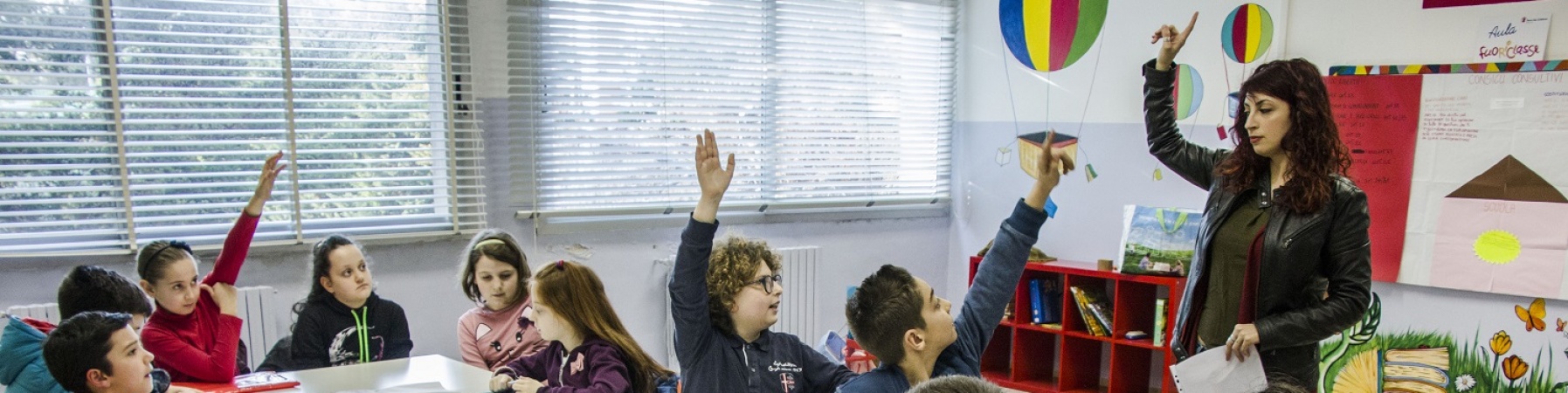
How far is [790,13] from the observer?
15.6 feet

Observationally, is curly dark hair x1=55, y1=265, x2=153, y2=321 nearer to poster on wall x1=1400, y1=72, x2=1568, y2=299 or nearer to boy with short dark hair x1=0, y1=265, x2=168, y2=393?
boy with short dark hair x1=0, y1=265, x2=168, y2=393

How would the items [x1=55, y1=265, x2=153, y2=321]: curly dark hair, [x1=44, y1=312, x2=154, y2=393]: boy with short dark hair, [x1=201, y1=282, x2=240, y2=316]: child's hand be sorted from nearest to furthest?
[x1=44, y1=312, x2=154, y2=393]: boy with short dark hair
[x1=55, y1=265, x2=153, y2=321]: curly dark hair
[x1=201, y1=282, x2=240, y2=316]: child's hand

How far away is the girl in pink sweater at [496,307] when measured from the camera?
3.17 metres

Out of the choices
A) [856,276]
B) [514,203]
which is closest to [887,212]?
[856,276]

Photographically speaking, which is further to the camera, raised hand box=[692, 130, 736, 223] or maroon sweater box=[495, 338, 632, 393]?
maroon sweater box=[495, 338, 632, 393]

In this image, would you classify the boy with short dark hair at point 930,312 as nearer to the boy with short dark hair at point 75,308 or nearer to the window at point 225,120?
the boy with short dark hair at point 75,308

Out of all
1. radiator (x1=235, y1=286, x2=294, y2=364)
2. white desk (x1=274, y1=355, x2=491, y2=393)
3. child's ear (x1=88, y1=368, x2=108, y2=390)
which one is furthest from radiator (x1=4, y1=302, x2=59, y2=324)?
child's ear (x1=88, y1=368, x2=108, y2=390)

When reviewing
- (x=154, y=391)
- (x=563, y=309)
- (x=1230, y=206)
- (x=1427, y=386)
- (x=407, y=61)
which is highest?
(x=407, y=61)

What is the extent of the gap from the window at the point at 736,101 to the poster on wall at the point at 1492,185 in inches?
85.4

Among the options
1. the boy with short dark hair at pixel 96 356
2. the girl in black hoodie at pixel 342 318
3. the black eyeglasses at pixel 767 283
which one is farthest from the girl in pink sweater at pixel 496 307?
the black eyeglasses at pixel 767 283

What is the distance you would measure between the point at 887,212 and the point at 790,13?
1.06 metres

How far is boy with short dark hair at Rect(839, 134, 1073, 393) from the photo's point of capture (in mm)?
1932

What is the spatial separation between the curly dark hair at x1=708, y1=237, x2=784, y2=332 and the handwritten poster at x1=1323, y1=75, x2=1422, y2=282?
8.03 ft

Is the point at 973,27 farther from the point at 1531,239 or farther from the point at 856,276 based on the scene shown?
the point at 1531,239
